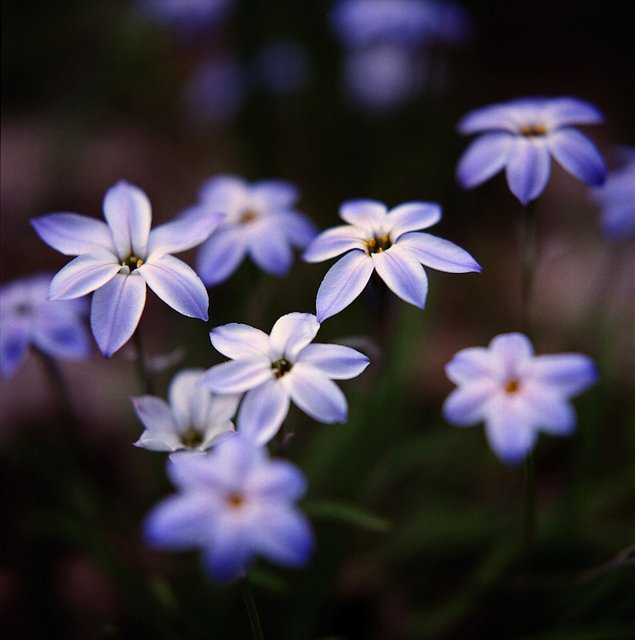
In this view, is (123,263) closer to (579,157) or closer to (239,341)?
(239,341)

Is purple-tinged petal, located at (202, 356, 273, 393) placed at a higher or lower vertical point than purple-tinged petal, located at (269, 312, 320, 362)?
lower

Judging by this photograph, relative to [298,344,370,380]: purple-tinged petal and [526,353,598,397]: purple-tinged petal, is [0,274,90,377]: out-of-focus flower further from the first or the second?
[526,353,598,397]: purple-tinged petal

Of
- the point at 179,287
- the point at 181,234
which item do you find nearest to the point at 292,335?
the point at 179,287

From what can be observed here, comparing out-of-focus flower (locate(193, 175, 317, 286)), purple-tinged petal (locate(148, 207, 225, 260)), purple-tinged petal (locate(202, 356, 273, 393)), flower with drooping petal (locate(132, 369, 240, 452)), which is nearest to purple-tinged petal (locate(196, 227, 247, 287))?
out-of-focus flower (locate(193, 175, 317, 286))

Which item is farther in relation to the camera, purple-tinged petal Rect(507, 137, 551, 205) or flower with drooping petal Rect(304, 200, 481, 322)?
purple-tinged petal Rect(507, 137, 551, 205)

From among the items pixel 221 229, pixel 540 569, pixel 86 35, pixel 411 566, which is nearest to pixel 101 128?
pixel 86 35

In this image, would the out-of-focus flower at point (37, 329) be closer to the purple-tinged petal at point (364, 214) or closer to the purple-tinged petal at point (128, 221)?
the purple-tinged petal at point (128, 221)

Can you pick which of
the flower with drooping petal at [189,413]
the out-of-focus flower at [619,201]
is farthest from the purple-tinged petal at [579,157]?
the flower with drooping petal at [189,413]
